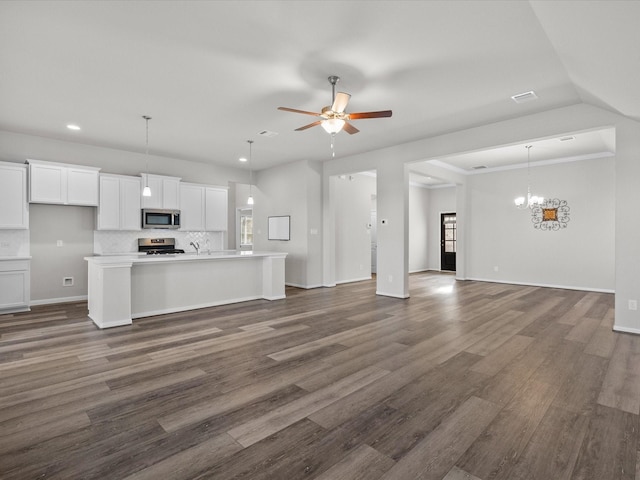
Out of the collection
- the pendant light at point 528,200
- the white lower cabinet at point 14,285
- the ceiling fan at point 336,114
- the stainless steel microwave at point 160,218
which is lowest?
the white lower cabinet at point 14,285

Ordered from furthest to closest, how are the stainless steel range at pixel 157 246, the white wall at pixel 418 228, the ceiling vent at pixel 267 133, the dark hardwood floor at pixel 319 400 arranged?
the white wall at pixel 418 228 < the stainless steel range at pixel 157 246 < the ceiling vent at pixel 267 133 < the dark hardwood floor at pixel 319 400

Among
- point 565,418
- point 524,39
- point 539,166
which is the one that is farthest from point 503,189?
point 565,418

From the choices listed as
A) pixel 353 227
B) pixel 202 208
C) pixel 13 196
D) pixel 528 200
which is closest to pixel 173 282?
pixel 202 208

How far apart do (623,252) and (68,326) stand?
715 centimetres

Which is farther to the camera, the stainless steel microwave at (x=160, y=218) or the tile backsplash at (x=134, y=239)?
the stainless steel microwave at (x=160, y=218)

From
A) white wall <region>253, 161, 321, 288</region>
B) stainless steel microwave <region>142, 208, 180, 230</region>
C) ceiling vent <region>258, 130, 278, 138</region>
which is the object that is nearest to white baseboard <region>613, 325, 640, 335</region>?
white wall <region>253, 161, 321, 288</region>

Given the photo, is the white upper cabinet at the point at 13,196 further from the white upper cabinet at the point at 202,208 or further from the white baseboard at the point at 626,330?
the white baseboard at the point at 626,330

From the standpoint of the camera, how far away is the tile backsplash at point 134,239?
259 inches

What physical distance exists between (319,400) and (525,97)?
4234mm

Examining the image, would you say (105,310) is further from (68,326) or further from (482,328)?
(482,328)

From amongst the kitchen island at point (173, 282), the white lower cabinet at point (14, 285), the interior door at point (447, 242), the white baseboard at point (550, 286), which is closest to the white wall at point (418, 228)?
the interior door at point (447, 242)

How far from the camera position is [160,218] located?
22.8 ft

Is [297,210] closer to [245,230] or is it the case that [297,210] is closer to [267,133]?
[267,133]

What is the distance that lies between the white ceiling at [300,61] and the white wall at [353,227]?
139 inches
